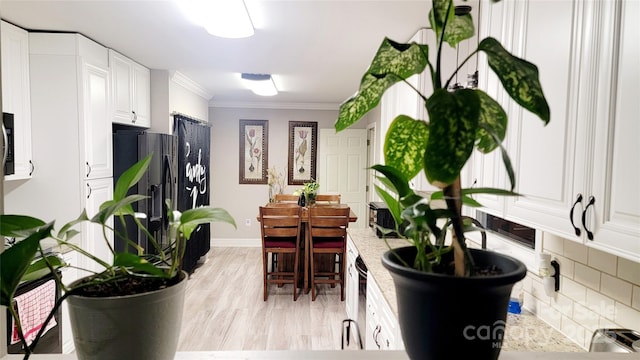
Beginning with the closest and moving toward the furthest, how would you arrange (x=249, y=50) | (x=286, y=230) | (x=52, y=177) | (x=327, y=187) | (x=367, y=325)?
(x=367, y=325) → (x=52, y=177) → (x=249, y=50) → (x=286, y=230) → (x=327, y=187)

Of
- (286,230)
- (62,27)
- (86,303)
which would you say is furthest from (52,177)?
(86,303)

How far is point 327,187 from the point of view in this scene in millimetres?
6684

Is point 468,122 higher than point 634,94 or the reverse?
the reverse

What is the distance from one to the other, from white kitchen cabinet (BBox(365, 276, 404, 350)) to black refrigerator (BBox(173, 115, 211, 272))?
8.97ft

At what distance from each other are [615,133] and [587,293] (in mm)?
727

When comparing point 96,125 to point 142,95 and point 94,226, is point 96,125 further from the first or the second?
point 142,95

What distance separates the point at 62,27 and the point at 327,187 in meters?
4.52

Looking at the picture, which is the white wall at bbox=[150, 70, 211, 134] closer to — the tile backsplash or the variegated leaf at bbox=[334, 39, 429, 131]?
the tile backsplash

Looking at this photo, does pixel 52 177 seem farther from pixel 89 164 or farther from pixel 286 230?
pixel 286 230

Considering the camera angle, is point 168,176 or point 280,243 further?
point 280,243

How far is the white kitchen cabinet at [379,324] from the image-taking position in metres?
1.71

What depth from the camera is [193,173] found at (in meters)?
4.89

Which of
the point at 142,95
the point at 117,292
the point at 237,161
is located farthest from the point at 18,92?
the point at 237,161

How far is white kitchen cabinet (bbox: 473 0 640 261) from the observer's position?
2.89 ft
